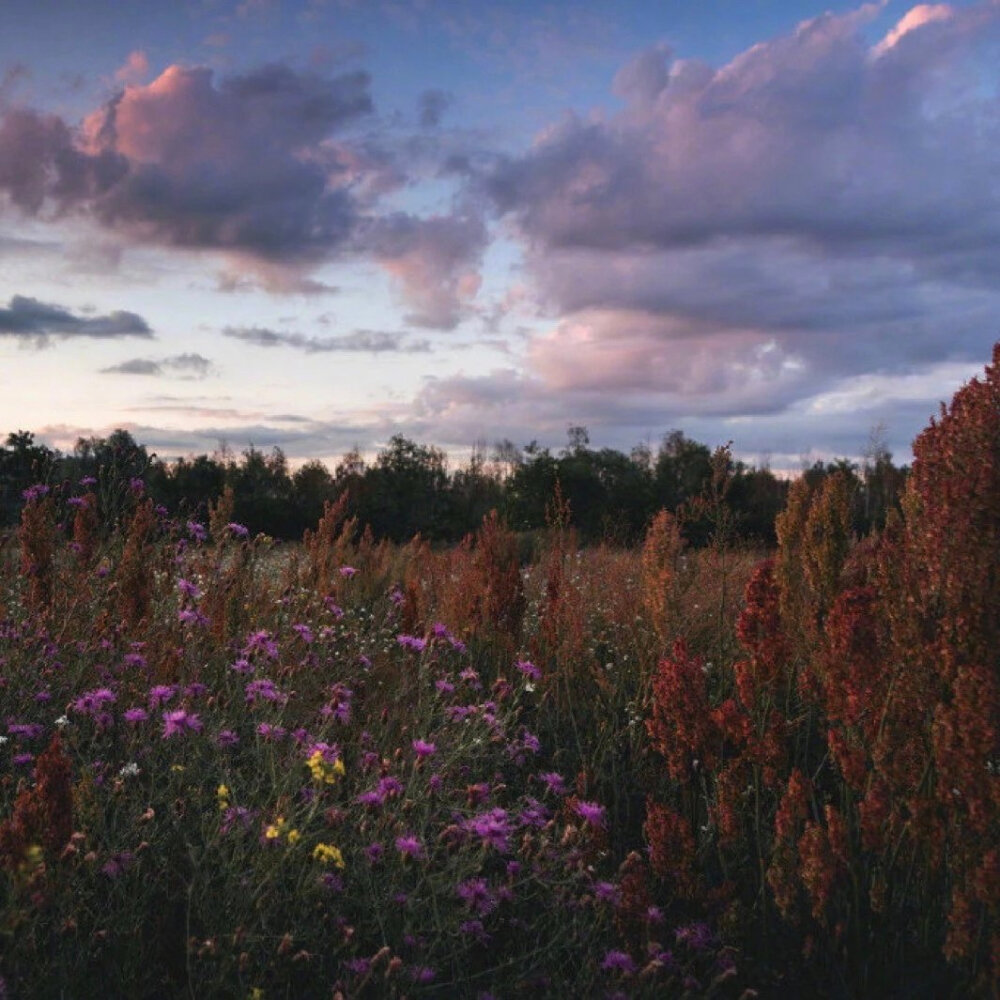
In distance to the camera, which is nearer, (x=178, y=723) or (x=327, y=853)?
(x=327, y=853)

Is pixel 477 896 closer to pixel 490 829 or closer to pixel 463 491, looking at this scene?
pixel 490 829

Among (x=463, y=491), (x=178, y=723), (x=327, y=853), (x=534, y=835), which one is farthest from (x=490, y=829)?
(x=463, y=491)

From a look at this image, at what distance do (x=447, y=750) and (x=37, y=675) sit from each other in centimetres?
229

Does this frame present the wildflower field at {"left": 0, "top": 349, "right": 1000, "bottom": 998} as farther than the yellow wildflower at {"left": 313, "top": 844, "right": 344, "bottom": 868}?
Yes

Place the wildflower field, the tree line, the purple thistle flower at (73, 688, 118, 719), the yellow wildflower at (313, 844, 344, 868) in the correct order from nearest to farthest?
1. the yellow wildflower at (313, 844, 344, 868)
2. the wildflower field
3. the purple thistle flower at (73, 688, 118, 719)
4. the tree line

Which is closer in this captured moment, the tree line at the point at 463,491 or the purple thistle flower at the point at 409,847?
the purple thistle flower at the point at 409,847

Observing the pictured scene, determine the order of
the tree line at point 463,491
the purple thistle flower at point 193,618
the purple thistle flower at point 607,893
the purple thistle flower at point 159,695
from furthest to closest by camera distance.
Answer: the tree line at point 463,491 < the purple thistle flower at point 193,618 < the purple thistle flower at point 159,695 < the purple thistle flower at point 607,893

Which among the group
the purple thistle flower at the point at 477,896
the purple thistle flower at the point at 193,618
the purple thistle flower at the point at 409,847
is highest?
the purple thistle flower at the point at 193,618

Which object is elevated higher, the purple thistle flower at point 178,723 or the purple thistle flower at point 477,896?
the purple thistle flower at point 178,723

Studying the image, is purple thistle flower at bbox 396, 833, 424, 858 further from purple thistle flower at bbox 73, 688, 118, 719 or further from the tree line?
the tree line

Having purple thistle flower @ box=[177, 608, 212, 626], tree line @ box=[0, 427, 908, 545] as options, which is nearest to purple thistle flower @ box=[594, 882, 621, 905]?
purple thistle flower @ box=[177, 608, 212, 626]

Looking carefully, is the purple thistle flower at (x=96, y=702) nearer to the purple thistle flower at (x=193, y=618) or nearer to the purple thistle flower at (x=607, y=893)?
the purple thistle flower at (x=193, y=618)

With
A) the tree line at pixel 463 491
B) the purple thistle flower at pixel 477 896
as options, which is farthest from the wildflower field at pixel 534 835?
the tree line at pixel 463 491

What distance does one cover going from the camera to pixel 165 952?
351cm
